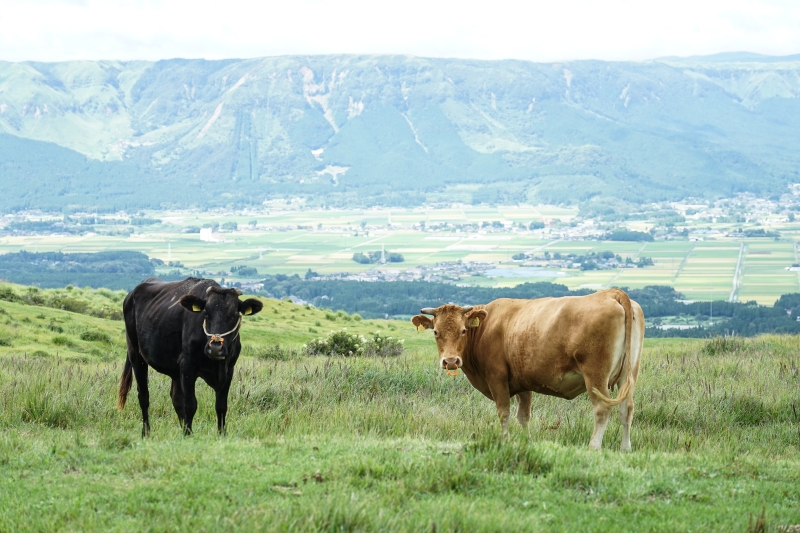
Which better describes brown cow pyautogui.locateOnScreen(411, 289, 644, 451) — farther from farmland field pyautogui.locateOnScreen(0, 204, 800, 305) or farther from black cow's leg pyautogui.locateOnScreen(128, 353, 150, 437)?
farmland field pyautogui.locateOnScreen(0, 204, 800, 305)

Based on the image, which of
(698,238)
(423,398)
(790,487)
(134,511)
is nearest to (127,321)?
(423,398)

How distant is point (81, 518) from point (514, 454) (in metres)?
3.44

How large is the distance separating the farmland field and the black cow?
285 feet

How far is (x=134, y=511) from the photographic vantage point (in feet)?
20.8

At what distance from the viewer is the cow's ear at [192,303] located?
31.5ft

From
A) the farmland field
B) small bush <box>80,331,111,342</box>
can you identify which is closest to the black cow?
small bush <box>80,331,111,342</box>

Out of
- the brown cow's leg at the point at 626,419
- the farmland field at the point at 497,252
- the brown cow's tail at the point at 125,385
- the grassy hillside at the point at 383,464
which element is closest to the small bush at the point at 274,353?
the grassy hillside at the point at 383,464

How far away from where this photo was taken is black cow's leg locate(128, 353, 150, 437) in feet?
34.6

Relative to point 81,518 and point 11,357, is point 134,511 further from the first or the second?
point 11,357

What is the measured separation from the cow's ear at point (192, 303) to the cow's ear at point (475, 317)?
2.89 meters

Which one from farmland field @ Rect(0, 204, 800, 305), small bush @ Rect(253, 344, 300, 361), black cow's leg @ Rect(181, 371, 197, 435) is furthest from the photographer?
farmland field @ Rect(0, 204, 800, 305)

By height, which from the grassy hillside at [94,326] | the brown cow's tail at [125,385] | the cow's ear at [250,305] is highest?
the cow's ear at [250,305]

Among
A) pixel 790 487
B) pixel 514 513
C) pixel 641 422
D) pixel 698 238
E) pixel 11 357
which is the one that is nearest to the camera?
pixel 514 513

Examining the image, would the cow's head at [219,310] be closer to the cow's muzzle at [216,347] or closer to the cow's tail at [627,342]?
the cow's muzzle at [216,347]
